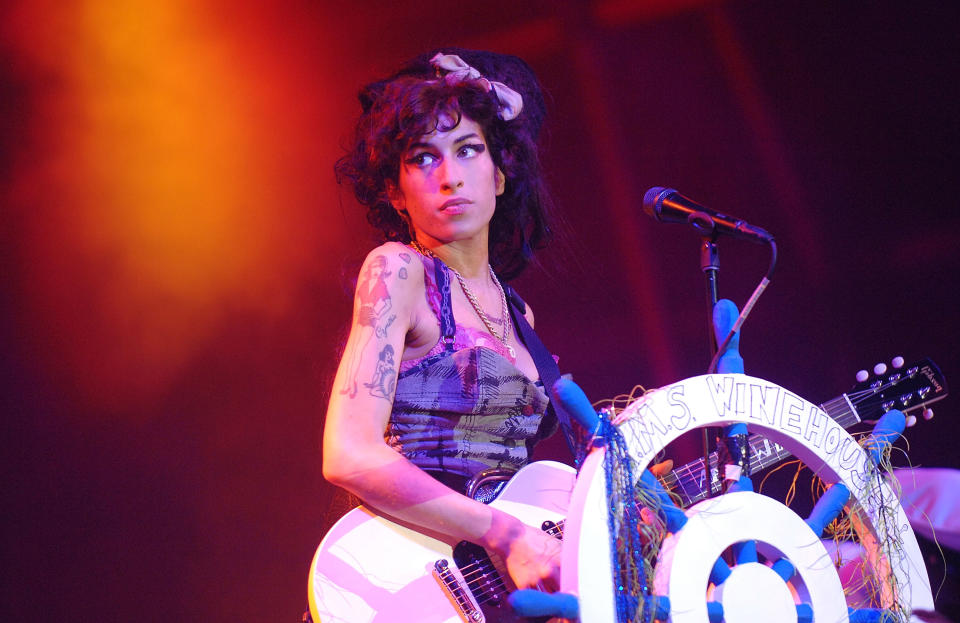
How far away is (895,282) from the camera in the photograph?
300cm

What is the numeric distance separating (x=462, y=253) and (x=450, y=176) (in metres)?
0.24

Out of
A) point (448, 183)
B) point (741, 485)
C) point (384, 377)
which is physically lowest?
point (741, 485)

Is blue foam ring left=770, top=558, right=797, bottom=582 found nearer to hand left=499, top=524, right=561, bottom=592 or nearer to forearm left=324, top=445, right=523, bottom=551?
hand left=499, top=524, right=561, bottom=592

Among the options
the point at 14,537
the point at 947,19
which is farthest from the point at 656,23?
the point at 14,537

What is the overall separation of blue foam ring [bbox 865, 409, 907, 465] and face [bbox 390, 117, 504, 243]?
43.6 inches

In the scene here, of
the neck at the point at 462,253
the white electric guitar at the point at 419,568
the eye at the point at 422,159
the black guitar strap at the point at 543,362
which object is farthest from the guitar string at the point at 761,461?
the eye at the point at 422,159

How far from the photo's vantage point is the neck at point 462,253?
6.91 ft

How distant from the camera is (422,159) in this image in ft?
6.71

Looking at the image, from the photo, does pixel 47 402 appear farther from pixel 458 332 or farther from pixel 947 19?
pixel 947 19

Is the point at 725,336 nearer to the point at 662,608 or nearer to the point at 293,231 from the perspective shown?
the point at 662,608

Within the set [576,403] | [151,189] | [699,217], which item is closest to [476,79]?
[699,217]

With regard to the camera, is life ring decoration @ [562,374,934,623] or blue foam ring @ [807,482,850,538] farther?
blue foam ring @ [807,482,850,538]

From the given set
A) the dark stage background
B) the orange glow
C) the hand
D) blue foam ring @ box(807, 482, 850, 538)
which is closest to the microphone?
blue foam ring @ box(807, 482, 850, 538)

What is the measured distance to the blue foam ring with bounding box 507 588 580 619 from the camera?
0.94 meters
